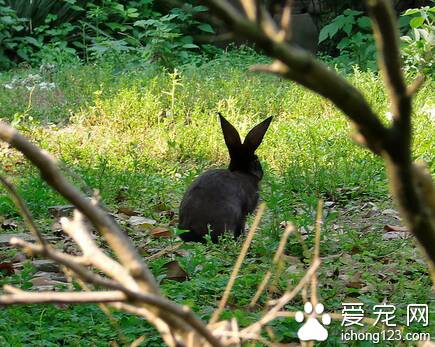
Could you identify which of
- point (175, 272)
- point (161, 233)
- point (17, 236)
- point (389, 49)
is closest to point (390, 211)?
point (161, 233)

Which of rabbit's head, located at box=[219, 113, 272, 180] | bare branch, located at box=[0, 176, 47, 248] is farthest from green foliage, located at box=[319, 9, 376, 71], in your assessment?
bare branch, located at box=[0, 176, 47, 248]

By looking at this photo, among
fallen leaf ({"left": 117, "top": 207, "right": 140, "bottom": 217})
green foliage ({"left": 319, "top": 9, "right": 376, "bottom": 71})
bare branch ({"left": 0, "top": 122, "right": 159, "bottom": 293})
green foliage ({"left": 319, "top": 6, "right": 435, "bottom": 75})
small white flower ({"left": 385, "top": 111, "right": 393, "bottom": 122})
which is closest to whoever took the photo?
bare branch ({"left": 0, "top": 122, "right": 159, "bottom": 293})

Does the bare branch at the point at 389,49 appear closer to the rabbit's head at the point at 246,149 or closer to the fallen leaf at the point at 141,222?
the fallen leaf at the point at 141,222

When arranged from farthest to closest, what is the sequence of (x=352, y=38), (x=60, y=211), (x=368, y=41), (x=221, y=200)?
(x=352, y=38) → (x=368, y=41) → (x=60, y=211) → (x=221, y=200)

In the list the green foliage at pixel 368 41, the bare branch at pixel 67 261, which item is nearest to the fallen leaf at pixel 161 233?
the bare branch at pixel 67 261

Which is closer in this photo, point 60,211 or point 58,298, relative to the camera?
point 58,298

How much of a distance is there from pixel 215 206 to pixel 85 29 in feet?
30.7

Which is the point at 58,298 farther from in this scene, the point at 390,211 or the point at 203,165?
the point at 203,165

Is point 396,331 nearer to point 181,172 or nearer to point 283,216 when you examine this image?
point 283,216

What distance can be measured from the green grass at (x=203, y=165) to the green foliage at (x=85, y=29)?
1.14 m

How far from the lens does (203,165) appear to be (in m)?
6.68

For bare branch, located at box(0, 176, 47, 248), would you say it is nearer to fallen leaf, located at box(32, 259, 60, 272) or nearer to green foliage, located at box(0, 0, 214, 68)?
fallen leaf, located at box(32, 259, 60, 272)

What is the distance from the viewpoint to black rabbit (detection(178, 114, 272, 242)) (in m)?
4.71

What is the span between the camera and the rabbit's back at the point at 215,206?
4707mm
